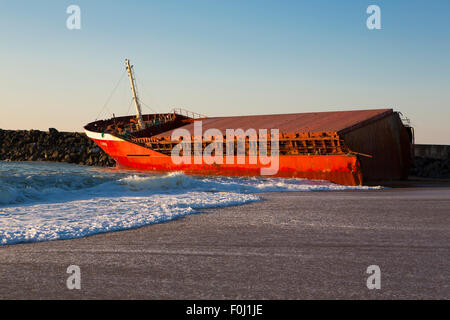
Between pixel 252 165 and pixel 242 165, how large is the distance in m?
0.70

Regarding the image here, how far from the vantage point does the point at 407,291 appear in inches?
164

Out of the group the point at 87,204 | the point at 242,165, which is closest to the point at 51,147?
the point at 242,165

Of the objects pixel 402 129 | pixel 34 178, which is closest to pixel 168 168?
pixel 34 178

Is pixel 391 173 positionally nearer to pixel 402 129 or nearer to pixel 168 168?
pixel 402 129

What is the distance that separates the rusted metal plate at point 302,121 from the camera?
27656mm

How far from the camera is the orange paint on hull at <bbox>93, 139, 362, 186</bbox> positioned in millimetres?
24891

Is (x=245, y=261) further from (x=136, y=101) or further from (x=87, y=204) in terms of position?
(x=136, y=101)

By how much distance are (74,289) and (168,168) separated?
2799 cm

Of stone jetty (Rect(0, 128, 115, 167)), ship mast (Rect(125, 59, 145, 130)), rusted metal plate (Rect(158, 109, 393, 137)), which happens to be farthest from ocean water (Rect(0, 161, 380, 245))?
stone jetty (Rect(0, 128, 115, 167))

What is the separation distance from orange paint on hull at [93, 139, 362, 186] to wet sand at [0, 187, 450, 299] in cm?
1596

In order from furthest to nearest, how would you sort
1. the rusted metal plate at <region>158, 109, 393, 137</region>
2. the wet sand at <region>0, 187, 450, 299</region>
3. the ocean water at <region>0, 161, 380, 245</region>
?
the rusted metal plate at <region>158, 109, 393, 137</region> → the ocean water at <region>0, 161, 380, 245</region> → the wet sand at <region>0, 187, 450, 299</region>

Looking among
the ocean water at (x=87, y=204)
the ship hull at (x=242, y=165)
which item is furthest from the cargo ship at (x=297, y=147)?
the ocean water at (x=87, y=204)

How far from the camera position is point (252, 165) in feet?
93.5

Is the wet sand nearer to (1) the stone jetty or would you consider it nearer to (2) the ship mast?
(2) the ship mast
